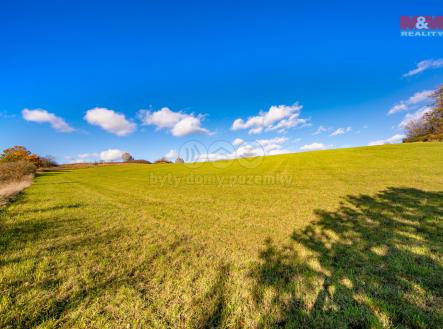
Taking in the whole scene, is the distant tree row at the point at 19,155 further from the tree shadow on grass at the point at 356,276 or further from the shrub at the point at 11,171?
the tree shadow on grass at the point at 356,276

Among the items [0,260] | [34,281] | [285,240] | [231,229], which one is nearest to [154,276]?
[34,281]

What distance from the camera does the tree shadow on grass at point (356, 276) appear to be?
2662 mm

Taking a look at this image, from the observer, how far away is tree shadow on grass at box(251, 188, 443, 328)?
105 inches

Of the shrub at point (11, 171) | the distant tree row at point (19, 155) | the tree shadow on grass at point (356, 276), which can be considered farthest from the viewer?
the distant tree row at point (19, 155)

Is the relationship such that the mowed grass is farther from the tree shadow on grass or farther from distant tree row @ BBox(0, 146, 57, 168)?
distant tree row @ BBox(0, 146, 57, 168)

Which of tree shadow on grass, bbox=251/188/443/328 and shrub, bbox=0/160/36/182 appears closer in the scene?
tree shadow on grass, bbox=251/188/443/328

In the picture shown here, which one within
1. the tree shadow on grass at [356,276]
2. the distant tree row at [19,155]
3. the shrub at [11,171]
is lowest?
the tree shadow on grass at [356,276]

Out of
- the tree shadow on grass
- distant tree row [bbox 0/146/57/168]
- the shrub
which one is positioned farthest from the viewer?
distant tree row [bbox 0/146/57/168]

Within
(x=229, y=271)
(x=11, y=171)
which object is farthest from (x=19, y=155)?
(x=229, y=271)

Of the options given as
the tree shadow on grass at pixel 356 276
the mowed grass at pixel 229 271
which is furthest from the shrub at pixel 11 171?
the tree shadow on grass at pixel 356 276

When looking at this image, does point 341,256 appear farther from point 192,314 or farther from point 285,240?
point 192,314

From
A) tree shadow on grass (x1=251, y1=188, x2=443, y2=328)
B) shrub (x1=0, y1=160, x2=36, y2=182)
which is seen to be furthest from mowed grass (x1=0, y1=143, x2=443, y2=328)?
shrub (x1=0, y1=160, x2=36, y2=182)

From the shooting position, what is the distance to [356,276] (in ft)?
11.7

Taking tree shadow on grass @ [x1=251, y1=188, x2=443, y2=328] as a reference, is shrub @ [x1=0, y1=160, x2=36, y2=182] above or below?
above
